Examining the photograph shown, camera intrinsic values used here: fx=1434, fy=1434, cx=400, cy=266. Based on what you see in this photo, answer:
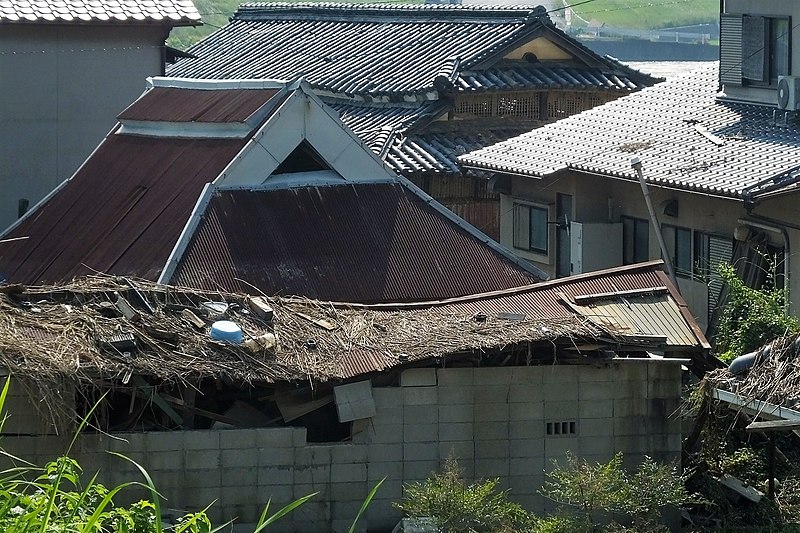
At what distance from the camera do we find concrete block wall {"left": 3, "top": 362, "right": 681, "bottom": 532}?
Result: 11547 millimetres

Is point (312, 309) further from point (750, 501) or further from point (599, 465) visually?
point (750, 501)

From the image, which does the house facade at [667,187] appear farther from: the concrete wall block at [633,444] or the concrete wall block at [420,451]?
the concrete wall block at [420,451]

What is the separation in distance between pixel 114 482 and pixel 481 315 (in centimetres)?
364

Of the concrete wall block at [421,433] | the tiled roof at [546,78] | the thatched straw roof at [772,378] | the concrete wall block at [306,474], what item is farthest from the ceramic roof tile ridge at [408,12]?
the concrete wall block at [306,474]

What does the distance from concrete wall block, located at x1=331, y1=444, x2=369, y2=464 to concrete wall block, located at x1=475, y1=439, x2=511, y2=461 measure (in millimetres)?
996

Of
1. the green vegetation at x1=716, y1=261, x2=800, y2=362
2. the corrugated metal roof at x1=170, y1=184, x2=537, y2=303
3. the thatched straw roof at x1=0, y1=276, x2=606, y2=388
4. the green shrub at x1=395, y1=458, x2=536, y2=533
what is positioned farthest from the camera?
the corrugated metal roof at x1=170, y1=184, x2=537, y2=303

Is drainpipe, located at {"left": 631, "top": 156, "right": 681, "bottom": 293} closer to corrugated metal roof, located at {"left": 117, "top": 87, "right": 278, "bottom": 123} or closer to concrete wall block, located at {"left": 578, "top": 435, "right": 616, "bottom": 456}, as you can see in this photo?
corrugated metal roof, located at {"left": 117, "top": 87, "right": 278, "bottom": 123}

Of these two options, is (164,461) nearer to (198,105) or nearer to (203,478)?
(203,478)

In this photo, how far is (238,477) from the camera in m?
11.7

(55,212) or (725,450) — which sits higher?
(55,212)

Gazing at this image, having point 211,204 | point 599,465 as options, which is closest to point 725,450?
point 599,465

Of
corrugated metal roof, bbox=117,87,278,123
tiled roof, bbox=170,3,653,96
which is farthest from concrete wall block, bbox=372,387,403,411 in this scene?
tiled roof, bbox=170,3,653,96

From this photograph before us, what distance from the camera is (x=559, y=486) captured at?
1163 cm

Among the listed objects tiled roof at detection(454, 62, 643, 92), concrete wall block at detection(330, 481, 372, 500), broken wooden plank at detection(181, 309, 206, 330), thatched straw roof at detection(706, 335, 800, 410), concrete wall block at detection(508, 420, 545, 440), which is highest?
tiled roof at detection(454, 62, 643, 92)
